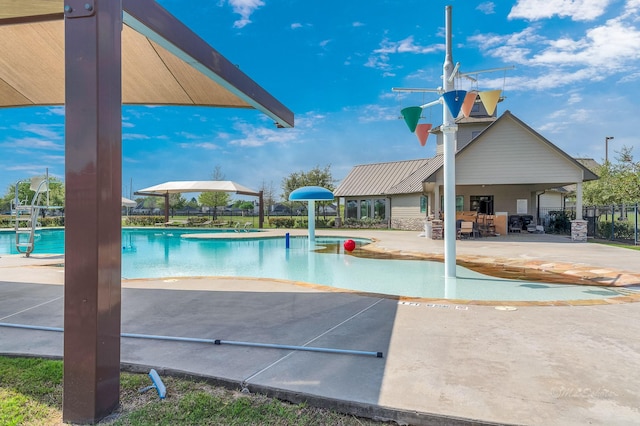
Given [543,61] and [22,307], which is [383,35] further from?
[22,307]

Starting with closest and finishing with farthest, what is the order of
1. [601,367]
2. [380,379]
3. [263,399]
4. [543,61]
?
[263,399], [380,379], [601,367], [543,61]

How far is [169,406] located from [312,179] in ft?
106

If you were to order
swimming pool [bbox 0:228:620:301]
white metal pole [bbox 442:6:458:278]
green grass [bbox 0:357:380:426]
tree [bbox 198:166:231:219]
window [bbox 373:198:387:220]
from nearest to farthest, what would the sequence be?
green grass [bbox 0:357:380:426]
swimming pool [bbox 0:228:620:301]
white metal pole [bbox 442:6:458:278]
window [bbox 373:198:387:220]
tree [bbox 198:166:231:219]

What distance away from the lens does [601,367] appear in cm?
308

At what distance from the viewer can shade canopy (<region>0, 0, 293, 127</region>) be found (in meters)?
3.30

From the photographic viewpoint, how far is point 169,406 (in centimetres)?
250

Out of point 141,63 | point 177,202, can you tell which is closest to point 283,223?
point 141,63

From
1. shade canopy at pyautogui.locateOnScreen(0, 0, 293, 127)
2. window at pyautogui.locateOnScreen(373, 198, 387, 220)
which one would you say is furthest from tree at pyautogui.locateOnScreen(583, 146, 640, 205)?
shade canopy at pyautogui.locateOnScreen(0, 0, 293, 127)

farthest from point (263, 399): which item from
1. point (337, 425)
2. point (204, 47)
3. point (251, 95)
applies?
point (251, 95)

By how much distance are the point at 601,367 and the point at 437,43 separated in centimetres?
1827

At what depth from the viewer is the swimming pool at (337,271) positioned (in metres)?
7.03

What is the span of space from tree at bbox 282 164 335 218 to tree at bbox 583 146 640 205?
20.0m

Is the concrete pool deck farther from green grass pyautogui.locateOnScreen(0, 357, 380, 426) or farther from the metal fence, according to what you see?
the metal fence

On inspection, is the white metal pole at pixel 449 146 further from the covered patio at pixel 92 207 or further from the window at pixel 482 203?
the window at pixel 482 203
